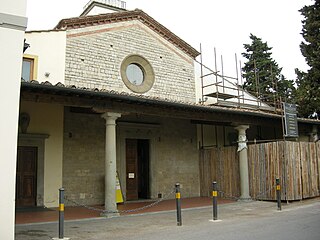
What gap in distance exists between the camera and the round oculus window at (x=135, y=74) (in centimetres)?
1525

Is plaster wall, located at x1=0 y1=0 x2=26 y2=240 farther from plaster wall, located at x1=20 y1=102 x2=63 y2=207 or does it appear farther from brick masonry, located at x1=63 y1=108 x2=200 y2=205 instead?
brick masonry, located at x1=63 y1=108 x2=200 y2=205

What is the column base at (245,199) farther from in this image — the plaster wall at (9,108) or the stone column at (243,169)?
the plaster wall at (9,108)

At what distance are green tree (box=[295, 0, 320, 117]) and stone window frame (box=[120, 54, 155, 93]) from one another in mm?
8616

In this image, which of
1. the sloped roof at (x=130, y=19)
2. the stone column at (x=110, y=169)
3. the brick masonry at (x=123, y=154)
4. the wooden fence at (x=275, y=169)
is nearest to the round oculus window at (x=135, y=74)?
the brick masonry at (x=123, y=154)

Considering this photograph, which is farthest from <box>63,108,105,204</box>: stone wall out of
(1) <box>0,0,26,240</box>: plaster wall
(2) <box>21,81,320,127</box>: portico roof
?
(1) <box>0,0,26,240</box>: plaster wall

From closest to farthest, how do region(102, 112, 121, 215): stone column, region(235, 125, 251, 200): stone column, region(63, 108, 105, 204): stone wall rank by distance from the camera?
region(102, 112, 121, 215): stone column → region(63, 108, 105, 204): stone wall → region(235, 125, 251, 200): stone column

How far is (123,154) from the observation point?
14133 mm

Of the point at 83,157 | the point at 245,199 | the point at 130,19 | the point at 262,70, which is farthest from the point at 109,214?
the point at 262,70

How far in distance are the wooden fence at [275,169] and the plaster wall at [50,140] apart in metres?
6.67

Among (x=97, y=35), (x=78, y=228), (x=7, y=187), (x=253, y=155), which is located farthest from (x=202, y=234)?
(x=97, y=35)

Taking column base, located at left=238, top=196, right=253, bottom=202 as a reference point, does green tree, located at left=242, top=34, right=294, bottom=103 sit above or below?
above

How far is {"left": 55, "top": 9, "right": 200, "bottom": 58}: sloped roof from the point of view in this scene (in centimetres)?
1381

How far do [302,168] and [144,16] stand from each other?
366 inches

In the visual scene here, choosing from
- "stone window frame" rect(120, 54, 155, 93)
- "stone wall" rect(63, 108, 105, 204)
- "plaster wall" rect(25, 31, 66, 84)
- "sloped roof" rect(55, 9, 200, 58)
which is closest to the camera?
"stone wall" rect(63, 108, 105, 204)
